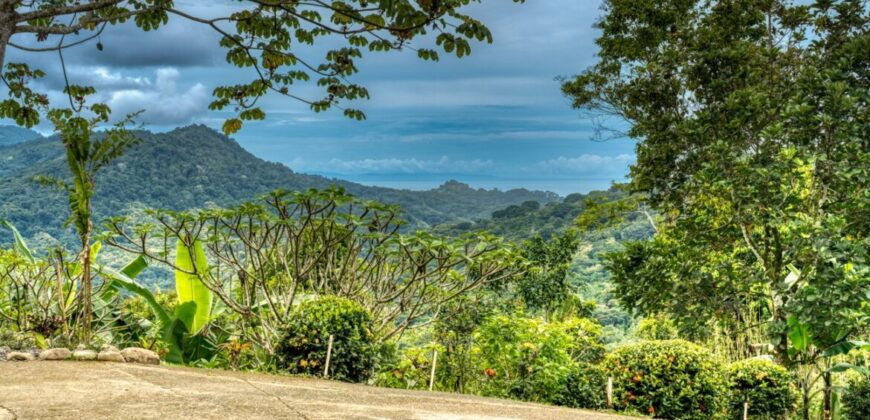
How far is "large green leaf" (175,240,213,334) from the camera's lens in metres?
8.54

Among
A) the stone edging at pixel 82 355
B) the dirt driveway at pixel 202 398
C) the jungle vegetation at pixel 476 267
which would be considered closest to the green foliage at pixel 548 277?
the jungle vegetation at pixel 476 267

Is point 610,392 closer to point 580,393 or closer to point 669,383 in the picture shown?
point 580,393

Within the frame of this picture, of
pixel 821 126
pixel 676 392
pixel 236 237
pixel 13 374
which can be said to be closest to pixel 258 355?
pixel 236 237

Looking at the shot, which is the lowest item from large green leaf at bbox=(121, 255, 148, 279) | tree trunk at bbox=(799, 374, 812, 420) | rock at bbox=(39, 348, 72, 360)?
tree trunk at bbox=(799, 374, 812, 420)

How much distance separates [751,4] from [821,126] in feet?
19.6

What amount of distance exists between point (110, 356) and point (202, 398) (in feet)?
7.39

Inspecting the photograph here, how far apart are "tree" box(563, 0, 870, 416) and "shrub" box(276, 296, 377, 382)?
4775 mm

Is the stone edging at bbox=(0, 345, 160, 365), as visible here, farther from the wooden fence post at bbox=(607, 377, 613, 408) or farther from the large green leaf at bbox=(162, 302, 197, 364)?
the wooden fence post at bbox=(607, 377, 613, 408)

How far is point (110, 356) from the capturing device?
22.5ft

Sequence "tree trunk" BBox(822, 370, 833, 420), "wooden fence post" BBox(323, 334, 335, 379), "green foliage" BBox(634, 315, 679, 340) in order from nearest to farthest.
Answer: "wooden fence post" BBox(323, 334, 335, 379) < "tree trunk" BBox(822, 370, 833, 420) < "green foliage" BBox(634, 315, 679, 340)

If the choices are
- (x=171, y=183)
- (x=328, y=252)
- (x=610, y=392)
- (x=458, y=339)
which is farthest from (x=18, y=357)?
(x=171, y=183)

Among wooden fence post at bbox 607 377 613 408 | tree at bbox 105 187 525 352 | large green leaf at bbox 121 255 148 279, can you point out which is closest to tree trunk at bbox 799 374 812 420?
wooden fence post at bbox 607 377 613 408

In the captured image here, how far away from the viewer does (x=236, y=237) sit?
332 inches

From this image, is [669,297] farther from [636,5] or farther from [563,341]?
[636,5]
